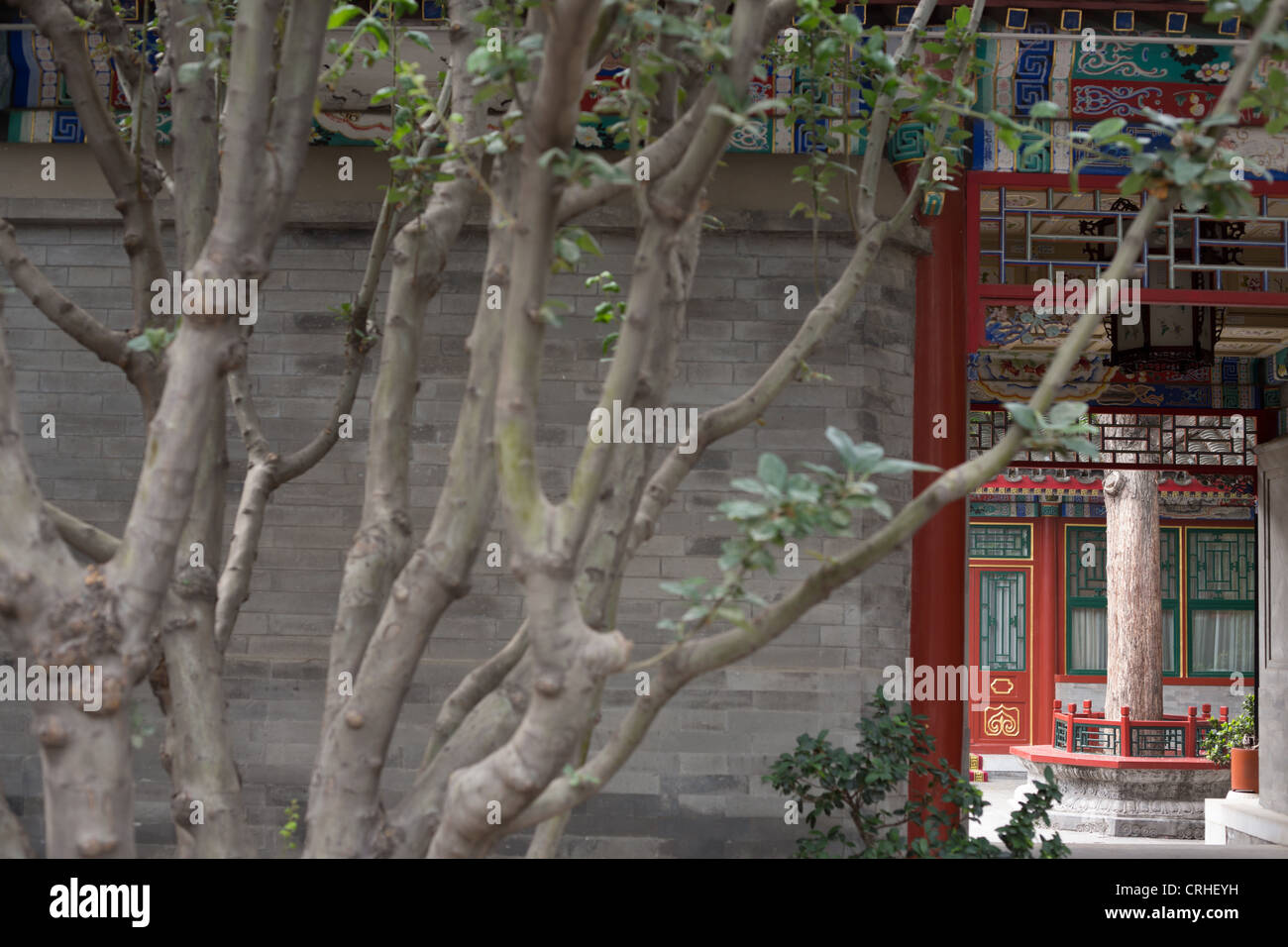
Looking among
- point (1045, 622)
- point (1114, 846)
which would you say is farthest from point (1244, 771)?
point (1045, 622)

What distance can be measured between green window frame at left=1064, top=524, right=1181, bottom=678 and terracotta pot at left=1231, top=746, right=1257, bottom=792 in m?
4.57

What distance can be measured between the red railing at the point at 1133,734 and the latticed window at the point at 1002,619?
189cm

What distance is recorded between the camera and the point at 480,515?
8.72ft

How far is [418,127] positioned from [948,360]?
3.19 m

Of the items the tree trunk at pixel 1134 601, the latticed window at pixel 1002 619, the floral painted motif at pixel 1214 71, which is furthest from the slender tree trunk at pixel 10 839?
the latticed window at pixel 1002 619

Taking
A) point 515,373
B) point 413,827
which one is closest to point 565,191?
point 515,373

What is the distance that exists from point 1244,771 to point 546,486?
642 cm

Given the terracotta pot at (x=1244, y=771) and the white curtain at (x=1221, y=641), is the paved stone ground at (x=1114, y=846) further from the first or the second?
the white curtain at (x=1221, y=641)

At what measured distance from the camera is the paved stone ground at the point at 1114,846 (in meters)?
7.51

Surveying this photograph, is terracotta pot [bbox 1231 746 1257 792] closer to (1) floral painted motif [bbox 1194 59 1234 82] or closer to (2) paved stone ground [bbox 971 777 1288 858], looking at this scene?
(2) paved stone ground [bbox 971 777 1288 858]

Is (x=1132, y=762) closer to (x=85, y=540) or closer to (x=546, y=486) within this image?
(x=546, y=486)

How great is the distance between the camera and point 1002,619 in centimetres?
1430

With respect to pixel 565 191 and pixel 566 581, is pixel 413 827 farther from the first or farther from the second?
pixel 565 191

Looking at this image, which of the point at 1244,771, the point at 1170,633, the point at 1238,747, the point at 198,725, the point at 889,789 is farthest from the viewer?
the point at 1170,633
